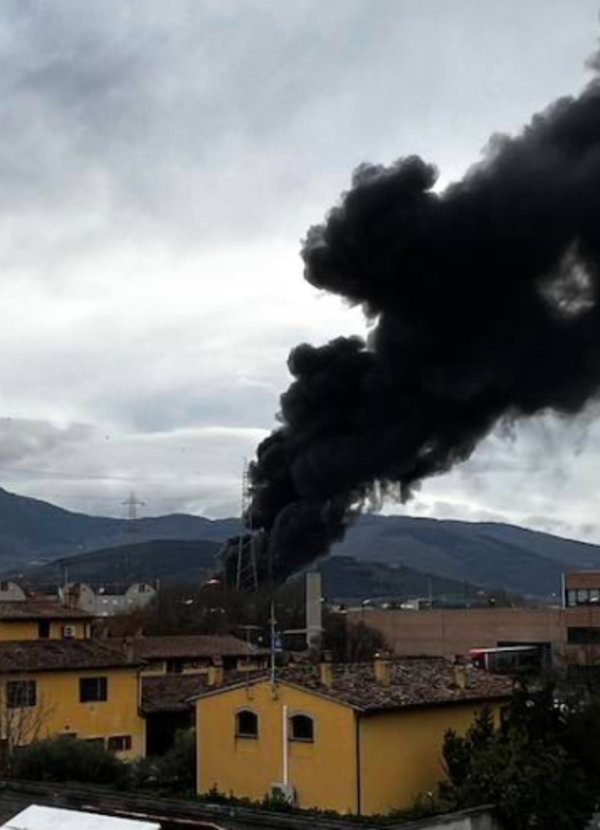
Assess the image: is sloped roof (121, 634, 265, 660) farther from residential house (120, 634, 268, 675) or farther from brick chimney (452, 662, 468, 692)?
brick chimney (452, 662, 468, 692)

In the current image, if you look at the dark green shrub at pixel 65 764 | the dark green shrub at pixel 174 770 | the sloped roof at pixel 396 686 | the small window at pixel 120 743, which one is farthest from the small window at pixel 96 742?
the sloped roof at pixel 396 686

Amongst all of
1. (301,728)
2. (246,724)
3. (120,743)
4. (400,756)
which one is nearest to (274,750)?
(301,728)

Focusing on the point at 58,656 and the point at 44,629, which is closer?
the point at 58,656

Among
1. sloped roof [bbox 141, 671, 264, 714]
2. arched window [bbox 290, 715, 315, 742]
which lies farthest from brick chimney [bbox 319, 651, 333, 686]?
sloped roof [bbox 141, 671, 264, 714]

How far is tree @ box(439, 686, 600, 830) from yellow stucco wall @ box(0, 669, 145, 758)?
55.6ft

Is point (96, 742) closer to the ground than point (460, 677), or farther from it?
closer to the ground

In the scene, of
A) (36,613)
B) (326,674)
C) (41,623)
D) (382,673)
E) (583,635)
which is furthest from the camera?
(583,635)

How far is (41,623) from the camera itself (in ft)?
162

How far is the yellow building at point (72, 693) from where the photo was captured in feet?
135

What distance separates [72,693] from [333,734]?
1636 centimetres

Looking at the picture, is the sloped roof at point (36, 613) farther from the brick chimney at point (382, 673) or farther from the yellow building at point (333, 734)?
the brick chimney at point (382, 673)

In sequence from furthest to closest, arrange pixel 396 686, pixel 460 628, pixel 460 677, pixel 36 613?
1. pixel 460 628
2. pixel 36 613
3. pixel 460 677
4. pixel 396 686

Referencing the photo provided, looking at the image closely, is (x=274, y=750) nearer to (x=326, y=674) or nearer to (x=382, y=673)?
(x=326, y=674)

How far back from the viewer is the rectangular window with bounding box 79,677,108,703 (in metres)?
43.4
